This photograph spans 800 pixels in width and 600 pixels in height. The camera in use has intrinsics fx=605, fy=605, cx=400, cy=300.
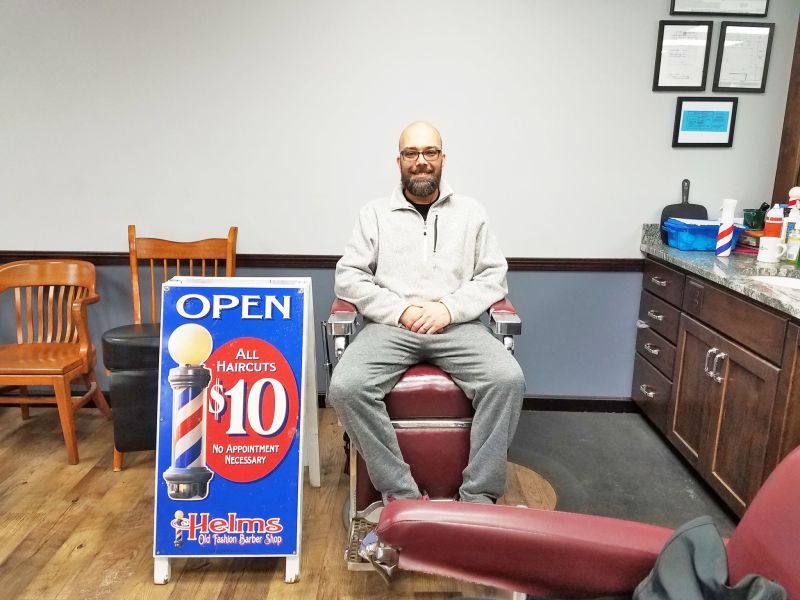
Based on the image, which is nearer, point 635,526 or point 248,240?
point 635,526

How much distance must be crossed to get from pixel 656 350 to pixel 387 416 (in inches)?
61.7

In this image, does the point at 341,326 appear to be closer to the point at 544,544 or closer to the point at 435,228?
the point at 435,228

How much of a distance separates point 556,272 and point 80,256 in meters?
2.43

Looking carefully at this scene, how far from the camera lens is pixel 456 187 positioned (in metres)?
3.01

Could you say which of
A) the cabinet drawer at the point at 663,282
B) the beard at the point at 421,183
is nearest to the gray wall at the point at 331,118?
the cabinet drawer at the point at 663,282

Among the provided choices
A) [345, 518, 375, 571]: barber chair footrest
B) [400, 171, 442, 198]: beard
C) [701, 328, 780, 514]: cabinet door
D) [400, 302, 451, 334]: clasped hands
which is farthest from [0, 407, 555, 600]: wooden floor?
[400, 171, 442, 198]: beard

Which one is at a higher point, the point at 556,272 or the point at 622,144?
the point at 622,144

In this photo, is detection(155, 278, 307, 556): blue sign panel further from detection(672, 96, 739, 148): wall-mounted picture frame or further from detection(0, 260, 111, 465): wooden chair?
detection(672, 96, 739, 148): wall-mounted picture frame

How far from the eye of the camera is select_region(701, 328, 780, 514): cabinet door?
6.70 feet

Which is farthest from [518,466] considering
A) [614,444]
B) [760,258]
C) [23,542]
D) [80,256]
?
[80,256]

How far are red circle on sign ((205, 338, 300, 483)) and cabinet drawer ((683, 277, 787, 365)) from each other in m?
1.56

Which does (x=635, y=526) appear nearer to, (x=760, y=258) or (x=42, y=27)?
(x=760, y=258)

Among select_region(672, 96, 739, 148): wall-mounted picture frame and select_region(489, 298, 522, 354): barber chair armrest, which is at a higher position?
select_region(672, 96, 739, 148): wall-mounted picture frame

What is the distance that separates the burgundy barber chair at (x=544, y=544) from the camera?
1006 mm
